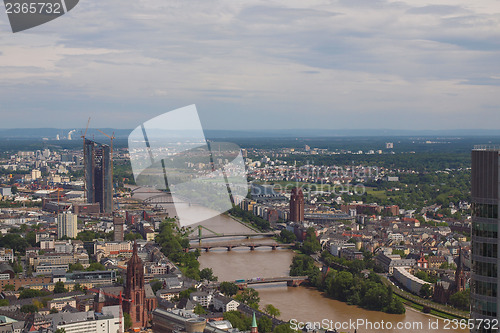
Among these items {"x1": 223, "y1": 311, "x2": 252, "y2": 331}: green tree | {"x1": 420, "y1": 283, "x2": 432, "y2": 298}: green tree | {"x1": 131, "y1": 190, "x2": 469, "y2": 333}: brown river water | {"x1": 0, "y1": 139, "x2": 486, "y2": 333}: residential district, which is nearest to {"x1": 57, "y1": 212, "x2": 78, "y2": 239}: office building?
{"x1": 0, "y1": 139, "x2": 486, "y2": 333}: residential district

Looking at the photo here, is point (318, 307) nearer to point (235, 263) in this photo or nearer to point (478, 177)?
point (235, 263)

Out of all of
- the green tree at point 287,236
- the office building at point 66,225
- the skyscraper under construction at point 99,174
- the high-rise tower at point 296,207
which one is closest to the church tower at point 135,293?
the office building at point 66,225

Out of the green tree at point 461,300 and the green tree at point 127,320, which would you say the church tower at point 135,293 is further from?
the green tree at point 461,300

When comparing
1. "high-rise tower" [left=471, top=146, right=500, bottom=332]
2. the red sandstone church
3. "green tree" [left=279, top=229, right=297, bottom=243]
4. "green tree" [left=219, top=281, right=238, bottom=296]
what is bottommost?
"green tree" [left=279, top=229, right=297, bottom=243]

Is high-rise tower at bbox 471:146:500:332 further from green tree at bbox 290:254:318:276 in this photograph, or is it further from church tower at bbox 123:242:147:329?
green tree at bbox 290:254:318:276

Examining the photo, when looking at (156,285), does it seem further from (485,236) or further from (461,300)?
(485,236)

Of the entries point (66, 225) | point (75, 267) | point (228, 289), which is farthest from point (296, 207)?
point (228, 289)

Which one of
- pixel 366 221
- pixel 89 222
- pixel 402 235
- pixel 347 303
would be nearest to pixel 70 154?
pixel 89 222
